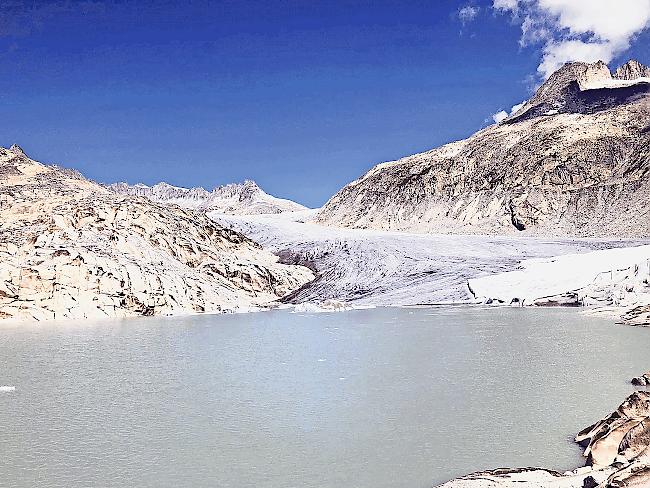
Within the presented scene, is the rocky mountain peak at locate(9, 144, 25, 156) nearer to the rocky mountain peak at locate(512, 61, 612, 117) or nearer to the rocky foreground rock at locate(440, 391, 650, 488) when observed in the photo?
the rocky foreground rock at locate(440, 391, 650, 488)

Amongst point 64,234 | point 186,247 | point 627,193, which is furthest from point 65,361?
point 627,193

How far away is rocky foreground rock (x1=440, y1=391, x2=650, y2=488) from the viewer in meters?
5.53

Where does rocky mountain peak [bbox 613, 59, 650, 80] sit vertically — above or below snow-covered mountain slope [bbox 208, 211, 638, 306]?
above

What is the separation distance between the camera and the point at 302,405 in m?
9.98

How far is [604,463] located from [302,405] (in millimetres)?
4810

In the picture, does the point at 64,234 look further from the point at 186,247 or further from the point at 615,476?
the point at 615,476

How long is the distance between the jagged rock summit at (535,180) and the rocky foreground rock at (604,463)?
193 feet

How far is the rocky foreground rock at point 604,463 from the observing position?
5526mm

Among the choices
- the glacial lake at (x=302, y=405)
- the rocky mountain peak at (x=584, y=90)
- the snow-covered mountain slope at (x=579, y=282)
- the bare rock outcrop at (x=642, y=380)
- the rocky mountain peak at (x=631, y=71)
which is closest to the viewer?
the glacial lake at (x=302, y=405)

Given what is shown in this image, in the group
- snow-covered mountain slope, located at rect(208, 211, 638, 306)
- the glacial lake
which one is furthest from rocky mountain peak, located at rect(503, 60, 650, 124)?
the glacial lake

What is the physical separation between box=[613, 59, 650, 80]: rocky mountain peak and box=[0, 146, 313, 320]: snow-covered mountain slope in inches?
3794

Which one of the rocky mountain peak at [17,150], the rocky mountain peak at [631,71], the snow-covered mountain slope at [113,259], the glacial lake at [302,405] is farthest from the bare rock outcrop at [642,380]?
the rocky mountain peak at [631,71]

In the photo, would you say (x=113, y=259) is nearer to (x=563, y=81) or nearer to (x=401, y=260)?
(x=401, y=260)

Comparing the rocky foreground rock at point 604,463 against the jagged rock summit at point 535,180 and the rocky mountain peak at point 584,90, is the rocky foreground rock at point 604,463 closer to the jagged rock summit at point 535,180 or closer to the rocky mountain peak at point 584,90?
the jagged rock summit at point 535,180
